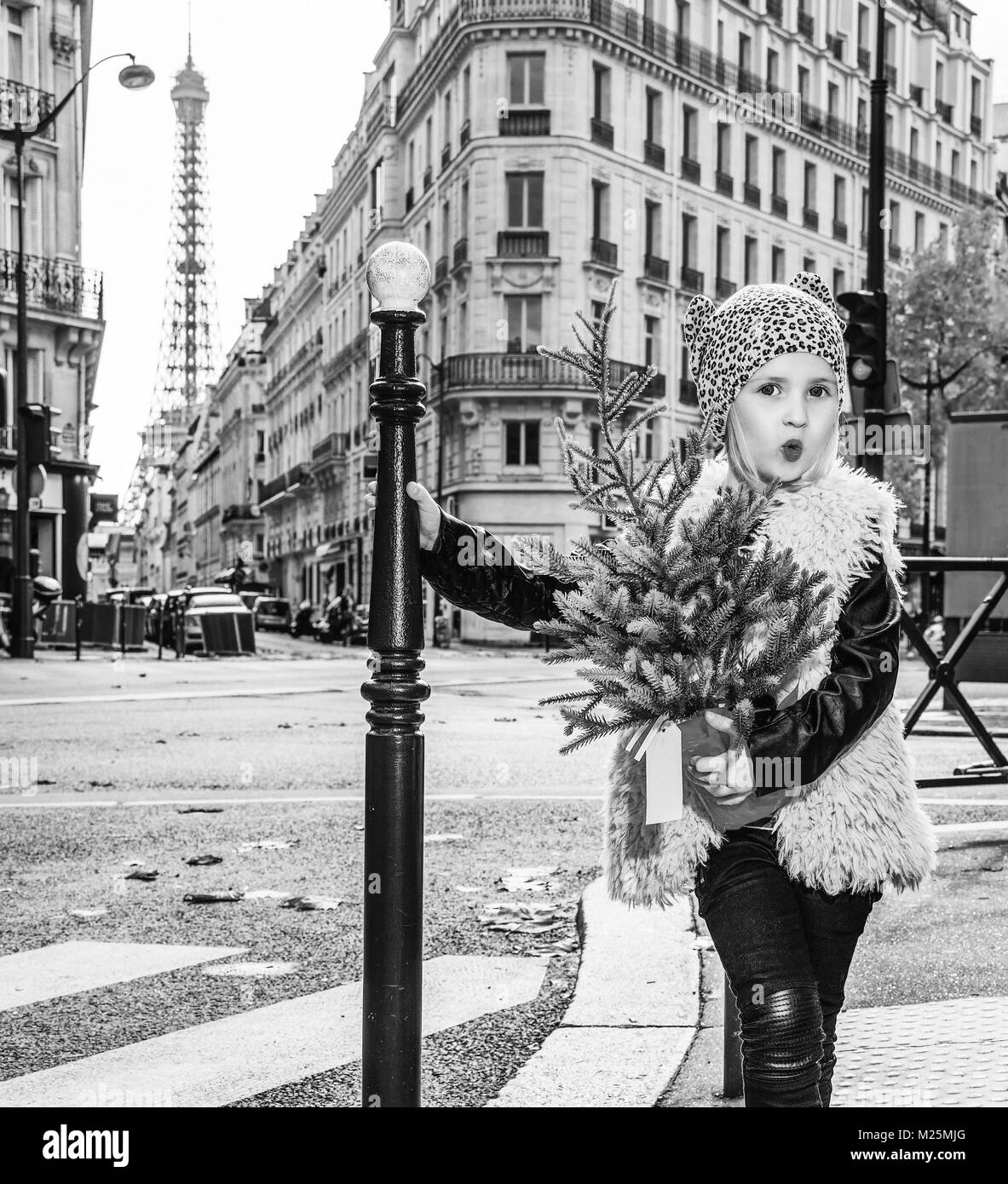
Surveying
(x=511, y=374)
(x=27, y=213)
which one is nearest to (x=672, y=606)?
(x=27, y=213)

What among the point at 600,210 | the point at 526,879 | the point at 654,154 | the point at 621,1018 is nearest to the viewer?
the point at 621,1018

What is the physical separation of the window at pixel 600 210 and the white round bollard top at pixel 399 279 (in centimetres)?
4076

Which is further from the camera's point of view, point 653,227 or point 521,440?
point 653,227

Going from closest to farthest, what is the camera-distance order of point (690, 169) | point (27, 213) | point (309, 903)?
point (309, 903), point (27, 213), point (690, 169)

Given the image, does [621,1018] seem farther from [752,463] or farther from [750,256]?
[750,256]

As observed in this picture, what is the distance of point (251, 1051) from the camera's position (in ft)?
12.0

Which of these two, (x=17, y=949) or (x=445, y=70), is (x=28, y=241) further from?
(x=17, y=949)

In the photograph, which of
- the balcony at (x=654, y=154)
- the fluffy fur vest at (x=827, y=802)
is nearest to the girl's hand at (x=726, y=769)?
the fluffy fur vest at (x=827, y=802)

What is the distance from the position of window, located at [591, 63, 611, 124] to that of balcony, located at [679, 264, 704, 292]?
16.7 ft

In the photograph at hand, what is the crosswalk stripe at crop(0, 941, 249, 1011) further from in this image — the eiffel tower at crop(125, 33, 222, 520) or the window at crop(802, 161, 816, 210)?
the eiffel tower at crop(125, 33, 222, 520)

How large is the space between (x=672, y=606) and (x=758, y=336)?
590 millimetres

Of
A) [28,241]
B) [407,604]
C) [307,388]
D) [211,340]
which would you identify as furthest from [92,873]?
[211,340]

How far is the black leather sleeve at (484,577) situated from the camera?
9.20 feet
